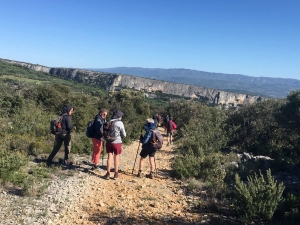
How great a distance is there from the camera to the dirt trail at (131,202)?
491cm

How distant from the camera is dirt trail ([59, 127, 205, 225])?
16.1 ft

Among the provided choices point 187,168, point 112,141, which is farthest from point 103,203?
point 187,168

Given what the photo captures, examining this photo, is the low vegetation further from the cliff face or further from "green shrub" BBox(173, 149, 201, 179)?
the cliff face

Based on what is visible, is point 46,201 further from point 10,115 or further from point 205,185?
point 10,115

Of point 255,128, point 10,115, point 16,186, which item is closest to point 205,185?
point 16,186

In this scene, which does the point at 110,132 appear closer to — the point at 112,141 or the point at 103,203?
the point at 112,141

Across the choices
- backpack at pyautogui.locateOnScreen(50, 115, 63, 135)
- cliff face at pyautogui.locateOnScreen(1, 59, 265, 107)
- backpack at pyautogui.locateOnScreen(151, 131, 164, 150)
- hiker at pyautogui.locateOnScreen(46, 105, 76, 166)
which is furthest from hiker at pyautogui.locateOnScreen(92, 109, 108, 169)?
cliff face at pyautogui.locateOnScreen(1, 59, 265, 107)

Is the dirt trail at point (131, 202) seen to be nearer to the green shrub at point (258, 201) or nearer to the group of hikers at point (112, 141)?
the group of hikers at point (112, 141)

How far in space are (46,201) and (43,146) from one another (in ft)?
12.1

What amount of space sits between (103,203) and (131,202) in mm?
578

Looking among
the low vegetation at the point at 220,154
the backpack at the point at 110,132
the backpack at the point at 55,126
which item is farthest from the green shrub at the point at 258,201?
the backpack at the point at 55,126

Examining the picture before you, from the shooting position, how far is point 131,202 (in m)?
5.71

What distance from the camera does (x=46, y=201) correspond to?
5.22m

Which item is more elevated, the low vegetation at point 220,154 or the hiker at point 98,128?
the hiker at point 98,128
